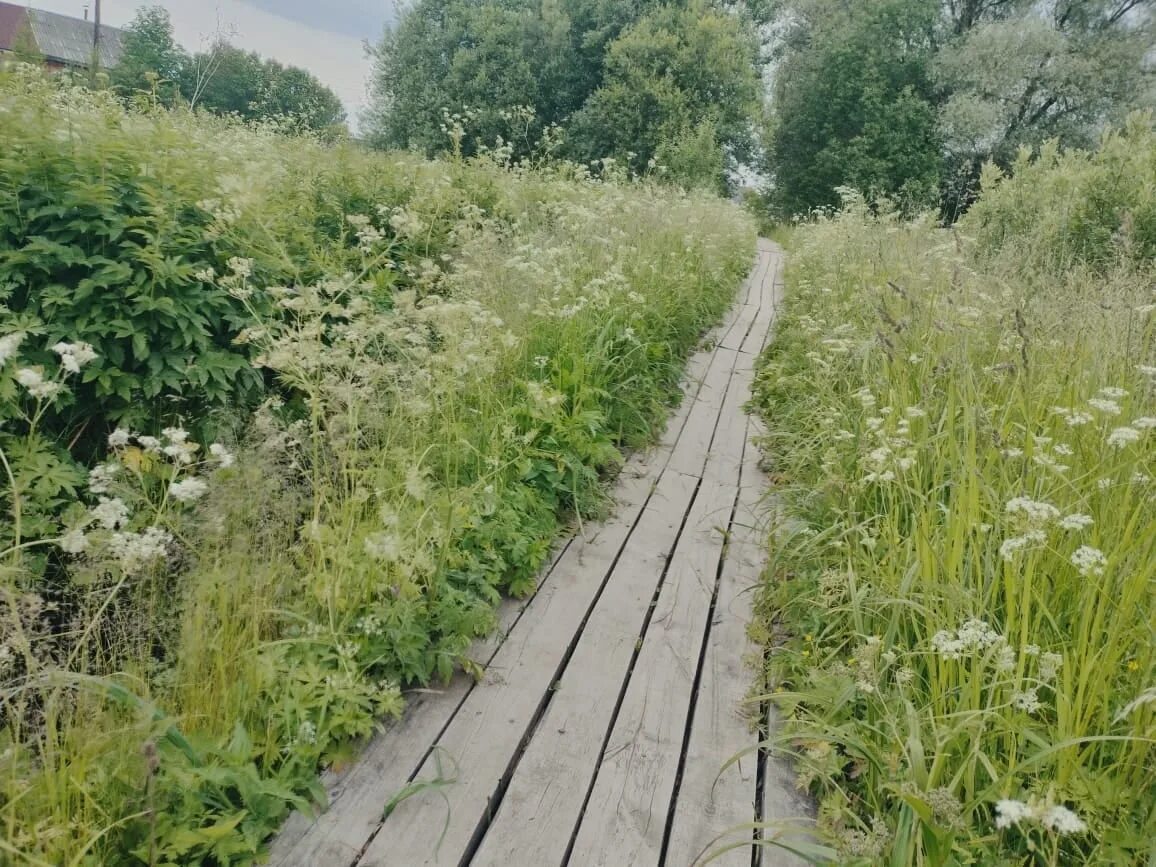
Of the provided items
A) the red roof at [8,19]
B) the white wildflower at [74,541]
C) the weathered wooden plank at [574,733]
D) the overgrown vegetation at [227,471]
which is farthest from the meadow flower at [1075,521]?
the red roof at [8,19]

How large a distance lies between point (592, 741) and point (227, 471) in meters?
1.58

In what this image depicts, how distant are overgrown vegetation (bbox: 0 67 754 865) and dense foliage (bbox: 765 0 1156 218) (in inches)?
664

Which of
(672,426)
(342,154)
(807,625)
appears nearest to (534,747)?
(807,625)

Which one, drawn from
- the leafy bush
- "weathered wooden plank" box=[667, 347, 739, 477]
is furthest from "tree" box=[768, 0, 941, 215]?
"weathered wooden plank" box=[667, 347, 739, 477]

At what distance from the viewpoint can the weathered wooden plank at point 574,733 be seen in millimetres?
1882

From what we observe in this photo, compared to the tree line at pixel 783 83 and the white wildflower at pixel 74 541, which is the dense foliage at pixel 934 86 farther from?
the white wildflower at pixel 74 541

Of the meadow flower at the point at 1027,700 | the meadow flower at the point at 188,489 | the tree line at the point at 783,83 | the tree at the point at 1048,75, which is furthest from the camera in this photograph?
the tree line at the point at 783,83

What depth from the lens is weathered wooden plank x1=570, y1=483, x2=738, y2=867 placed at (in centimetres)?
191

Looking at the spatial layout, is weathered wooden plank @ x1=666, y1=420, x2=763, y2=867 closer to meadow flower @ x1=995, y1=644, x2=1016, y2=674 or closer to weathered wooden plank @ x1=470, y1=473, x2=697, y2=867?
weathered wooden plank @ x1=470, y1=473, x2=697, y2=867

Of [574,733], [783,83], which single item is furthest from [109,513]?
[783,83]

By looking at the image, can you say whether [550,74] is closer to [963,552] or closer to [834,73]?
[834,73]

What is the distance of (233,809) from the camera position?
1.71 metres

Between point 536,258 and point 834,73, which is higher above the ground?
point 834,73

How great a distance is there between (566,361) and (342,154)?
10.7 ft
